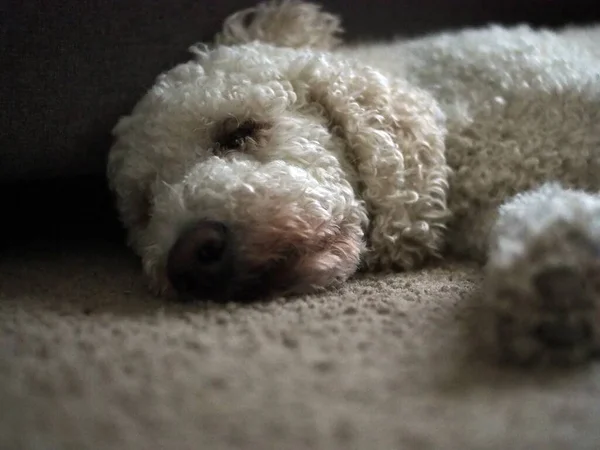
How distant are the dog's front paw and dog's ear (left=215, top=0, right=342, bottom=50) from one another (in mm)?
912

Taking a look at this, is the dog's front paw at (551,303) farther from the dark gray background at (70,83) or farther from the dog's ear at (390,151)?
the dark gray background at (70,83)

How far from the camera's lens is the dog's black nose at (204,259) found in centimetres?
107

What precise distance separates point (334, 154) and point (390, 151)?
0.35ft

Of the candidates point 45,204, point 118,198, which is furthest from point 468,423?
point 45,204

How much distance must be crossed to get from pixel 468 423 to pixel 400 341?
184 millimetres

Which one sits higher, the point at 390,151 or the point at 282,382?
the point at 390,151

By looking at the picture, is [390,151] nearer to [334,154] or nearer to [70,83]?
[334,154]

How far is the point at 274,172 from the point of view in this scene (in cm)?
119

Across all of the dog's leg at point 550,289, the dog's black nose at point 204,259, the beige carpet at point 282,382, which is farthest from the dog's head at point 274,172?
the dog's leg at point 550,289

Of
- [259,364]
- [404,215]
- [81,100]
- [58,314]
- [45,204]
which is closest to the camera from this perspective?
[259,364]

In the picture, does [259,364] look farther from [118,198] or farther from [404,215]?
[118,198]

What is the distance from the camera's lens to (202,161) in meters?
1.29

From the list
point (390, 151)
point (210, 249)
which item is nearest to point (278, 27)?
point (390, 151)

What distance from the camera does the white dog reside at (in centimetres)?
110
